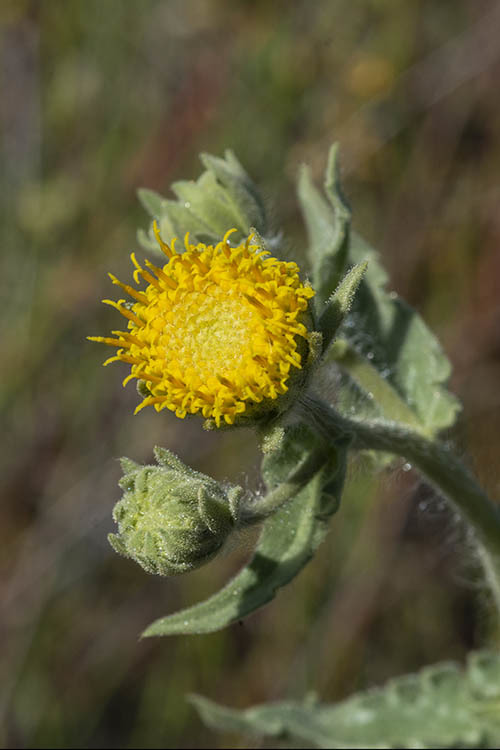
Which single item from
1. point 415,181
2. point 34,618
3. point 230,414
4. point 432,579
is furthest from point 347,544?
point 230,414

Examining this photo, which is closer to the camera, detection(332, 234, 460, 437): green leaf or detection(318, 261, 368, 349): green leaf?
detection(318, 261, 368, 349): green leaf

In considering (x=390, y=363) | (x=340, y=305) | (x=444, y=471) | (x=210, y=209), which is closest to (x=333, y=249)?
(x=210, y=209)

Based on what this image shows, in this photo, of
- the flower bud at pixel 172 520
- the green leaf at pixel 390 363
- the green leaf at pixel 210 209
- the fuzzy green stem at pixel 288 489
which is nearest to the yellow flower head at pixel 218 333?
the flower bud at pixel 172 520

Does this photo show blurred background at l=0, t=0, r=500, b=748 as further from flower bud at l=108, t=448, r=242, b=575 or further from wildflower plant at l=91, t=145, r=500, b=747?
flower bud at l=108, t=448, r=242, b=575

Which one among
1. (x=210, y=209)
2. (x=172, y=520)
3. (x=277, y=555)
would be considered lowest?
(x=277, y=555)

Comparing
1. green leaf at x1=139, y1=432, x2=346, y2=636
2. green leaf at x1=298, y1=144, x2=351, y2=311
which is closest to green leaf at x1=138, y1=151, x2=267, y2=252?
green leaf at x1=298, y1=144, x2=351, y2=311

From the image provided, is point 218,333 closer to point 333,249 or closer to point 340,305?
point 340,305
